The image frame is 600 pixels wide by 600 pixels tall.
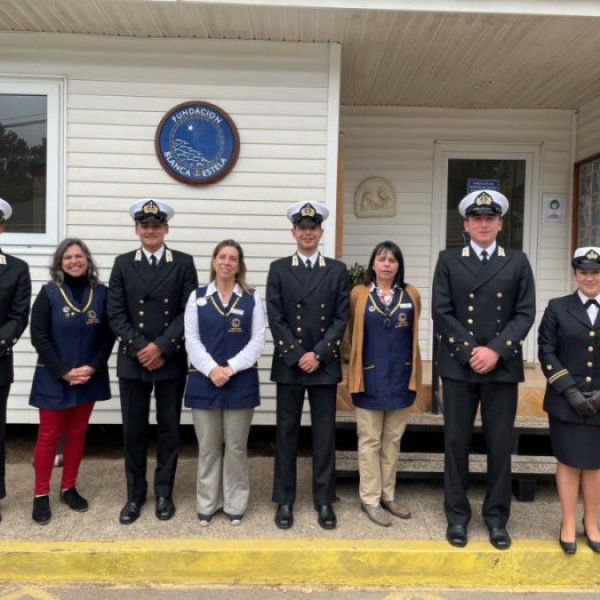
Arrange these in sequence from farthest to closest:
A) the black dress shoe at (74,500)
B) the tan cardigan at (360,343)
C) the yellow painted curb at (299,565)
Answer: the black dress shoe at (74,500) < the tan cardigan at (360,343) < the yellow painted curb at (299,565)

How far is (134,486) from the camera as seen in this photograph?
3.90 m

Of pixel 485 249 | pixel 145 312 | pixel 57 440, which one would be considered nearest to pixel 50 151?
pixel 145 312

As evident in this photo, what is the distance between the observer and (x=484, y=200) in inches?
140

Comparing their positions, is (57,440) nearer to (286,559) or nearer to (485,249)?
(286,559)

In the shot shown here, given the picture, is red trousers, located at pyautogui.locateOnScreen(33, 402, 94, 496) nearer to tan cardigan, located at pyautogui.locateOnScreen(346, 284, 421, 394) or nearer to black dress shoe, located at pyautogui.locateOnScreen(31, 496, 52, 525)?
black dress shoe, located at pyautogui.locateOnScreen(31, 496, 52, 525)

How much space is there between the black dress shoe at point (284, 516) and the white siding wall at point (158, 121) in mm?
1851

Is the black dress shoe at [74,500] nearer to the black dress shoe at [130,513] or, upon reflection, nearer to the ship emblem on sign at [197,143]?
the black dress shoe at [130,513]

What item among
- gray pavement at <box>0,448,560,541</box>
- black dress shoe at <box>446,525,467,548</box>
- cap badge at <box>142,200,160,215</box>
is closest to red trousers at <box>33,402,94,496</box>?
gray pavement at <box>0,448,560,541</box>

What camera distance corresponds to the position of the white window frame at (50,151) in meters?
→ 4.89

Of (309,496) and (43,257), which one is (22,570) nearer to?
(309,496)

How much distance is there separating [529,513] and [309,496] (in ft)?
4.78

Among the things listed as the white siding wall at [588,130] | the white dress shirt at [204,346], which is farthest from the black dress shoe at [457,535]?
the white siding wall at [588,130]

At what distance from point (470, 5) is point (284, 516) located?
3508mm

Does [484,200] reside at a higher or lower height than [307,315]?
higher
